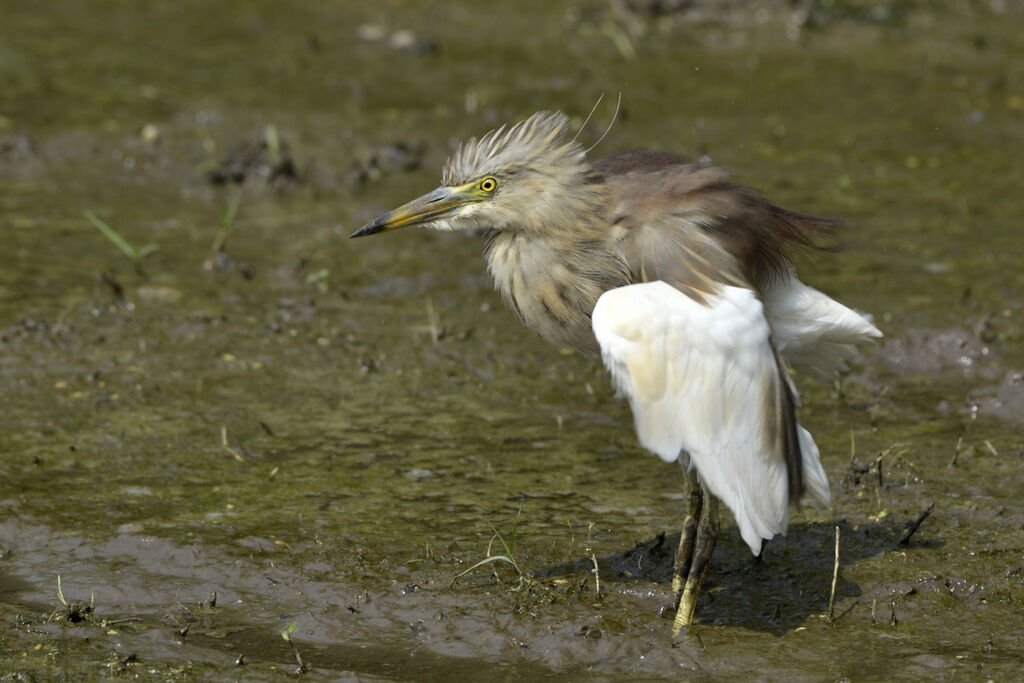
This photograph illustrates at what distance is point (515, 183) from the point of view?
448 centimetres

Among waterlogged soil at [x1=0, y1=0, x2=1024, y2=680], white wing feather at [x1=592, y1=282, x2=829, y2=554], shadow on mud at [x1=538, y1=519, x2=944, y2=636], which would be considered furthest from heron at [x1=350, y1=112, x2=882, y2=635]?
waterlogged soil at [x1=0, y1=0, x2=1024, y2=680]

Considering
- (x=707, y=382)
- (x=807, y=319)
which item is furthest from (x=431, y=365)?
(x=707, y=382)

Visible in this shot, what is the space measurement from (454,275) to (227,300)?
1.14 m

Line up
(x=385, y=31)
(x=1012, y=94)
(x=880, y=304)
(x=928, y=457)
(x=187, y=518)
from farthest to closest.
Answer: (x=385, y=31) < (x=1012, y=94) < (x=880, y=304) < (x=928, y=457) < (x=187, y=518)

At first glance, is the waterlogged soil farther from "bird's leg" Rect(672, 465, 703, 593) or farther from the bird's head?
the bird's head

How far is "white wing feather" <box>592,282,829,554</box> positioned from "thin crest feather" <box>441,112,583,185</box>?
0.64 meters

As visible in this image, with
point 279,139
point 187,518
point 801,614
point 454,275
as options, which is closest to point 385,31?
point 279,139

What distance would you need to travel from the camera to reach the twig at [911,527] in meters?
4.64

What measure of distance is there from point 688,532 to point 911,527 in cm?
80

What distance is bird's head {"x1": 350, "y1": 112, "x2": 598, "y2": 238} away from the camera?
441cm

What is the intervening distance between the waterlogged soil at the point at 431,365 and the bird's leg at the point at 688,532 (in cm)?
11

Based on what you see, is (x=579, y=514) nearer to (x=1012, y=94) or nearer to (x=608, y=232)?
(x=608, y=232)

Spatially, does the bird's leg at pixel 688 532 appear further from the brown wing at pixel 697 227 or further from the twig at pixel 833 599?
the brown wing at pixel 697 227

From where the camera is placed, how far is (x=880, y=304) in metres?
6.51
